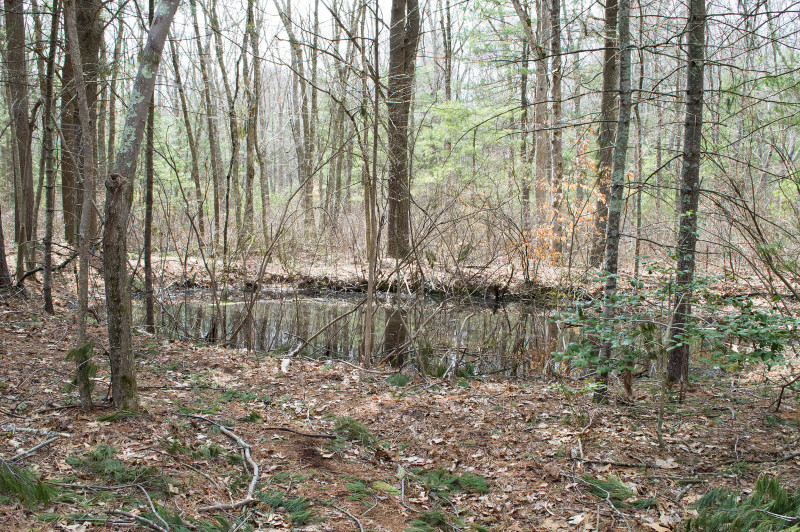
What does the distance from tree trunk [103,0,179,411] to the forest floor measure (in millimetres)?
596

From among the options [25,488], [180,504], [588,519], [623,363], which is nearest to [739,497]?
[588,519]

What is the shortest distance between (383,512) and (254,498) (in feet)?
2.43

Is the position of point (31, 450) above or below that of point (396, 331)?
above

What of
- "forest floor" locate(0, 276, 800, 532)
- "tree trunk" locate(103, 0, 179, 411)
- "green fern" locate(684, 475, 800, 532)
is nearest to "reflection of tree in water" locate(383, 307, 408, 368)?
"forest floor" locate(0, 276, 800, 532)

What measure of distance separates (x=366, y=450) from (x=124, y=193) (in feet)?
8.04

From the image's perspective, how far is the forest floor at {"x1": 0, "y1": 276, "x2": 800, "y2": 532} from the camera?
2.92 m

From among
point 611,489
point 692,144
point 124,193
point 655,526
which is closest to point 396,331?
point 692,144

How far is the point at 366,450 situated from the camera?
4.12 meters

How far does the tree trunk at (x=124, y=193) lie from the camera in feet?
10.9

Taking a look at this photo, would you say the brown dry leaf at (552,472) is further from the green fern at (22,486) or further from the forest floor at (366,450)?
the green fern at (22,486)

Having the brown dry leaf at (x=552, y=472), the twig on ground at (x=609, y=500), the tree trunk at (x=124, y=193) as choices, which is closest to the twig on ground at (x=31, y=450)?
the tree trunk at (x=124, y=193)

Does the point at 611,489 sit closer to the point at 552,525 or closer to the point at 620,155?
the point at 552,525

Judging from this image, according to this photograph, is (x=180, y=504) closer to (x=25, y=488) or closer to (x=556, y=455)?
(x=25, y=488)

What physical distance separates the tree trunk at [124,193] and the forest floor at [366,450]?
596 millimetres
